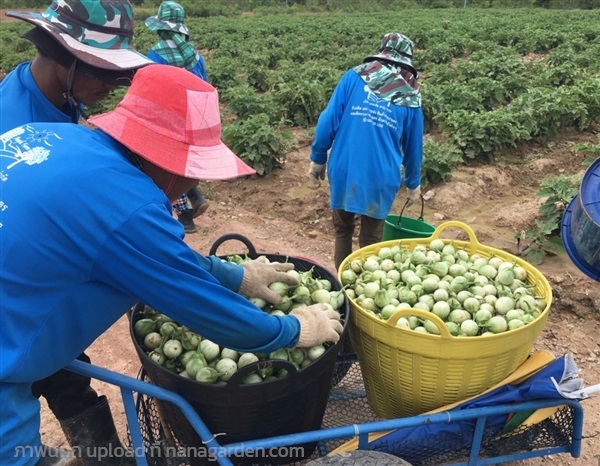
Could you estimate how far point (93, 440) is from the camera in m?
2.59

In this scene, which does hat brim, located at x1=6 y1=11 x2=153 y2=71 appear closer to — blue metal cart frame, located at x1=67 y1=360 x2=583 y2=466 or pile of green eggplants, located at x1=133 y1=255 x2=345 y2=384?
pile of green eggplants, located at x1=133 y1=255 x2=345 y2=384

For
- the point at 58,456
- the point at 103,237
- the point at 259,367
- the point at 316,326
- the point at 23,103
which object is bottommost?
the point at 58,456

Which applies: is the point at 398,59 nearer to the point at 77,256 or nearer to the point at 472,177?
the point at 77,256

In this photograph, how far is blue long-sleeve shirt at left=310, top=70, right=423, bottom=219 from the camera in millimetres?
Answer: 3771

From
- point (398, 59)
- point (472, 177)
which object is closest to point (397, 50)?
point (398, 59)

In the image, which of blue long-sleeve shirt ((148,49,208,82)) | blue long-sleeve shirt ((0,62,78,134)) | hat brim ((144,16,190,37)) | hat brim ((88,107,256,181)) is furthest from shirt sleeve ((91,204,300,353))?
hat brim ((144,16,190,37))

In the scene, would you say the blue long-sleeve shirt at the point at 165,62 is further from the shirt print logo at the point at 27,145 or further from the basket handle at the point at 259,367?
the basket handle at the point at 259,367

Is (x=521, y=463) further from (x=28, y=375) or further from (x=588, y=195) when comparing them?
(x=28, y=375)

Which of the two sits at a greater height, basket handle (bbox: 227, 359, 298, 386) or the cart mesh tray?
basket handle (bbox: 227, 359, 298, 386)

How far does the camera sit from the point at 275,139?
6934mm

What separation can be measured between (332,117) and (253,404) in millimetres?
2647

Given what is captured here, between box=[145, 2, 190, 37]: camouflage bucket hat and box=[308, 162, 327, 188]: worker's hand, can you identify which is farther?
box=[145, 2, 190, 37]: camouflage bucket hat

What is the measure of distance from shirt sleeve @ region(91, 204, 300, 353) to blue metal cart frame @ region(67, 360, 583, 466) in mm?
380

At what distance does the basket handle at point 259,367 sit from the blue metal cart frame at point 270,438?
24 cm
